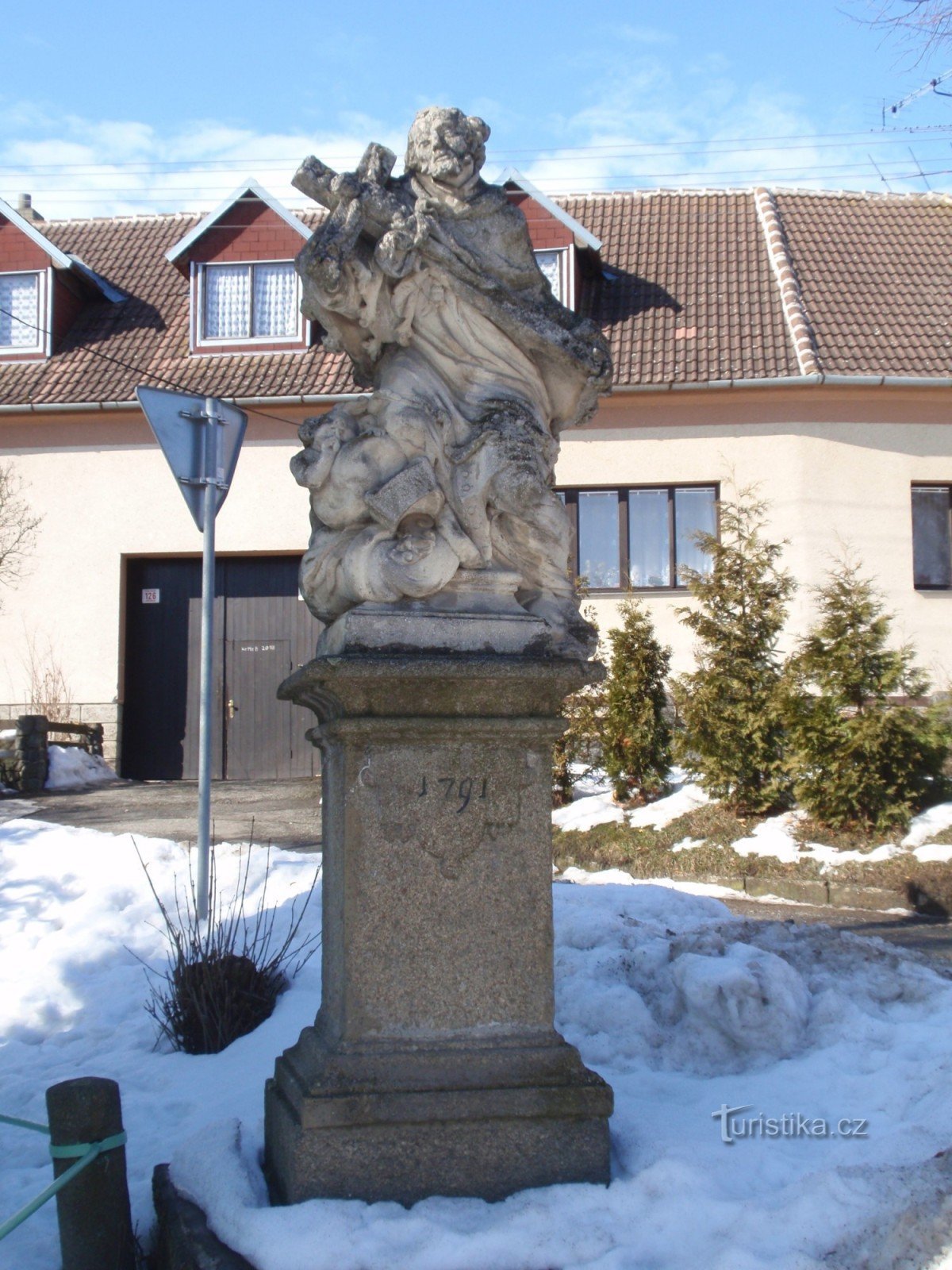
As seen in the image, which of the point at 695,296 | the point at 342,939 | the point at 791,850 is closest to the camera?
the point at 342,939

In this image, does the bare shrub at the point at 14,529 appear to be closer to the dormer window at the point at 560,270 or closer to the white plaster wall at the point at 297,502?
the white plaster wall at the point at 297,502

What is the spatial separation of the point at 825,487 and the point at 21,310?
1133 cm

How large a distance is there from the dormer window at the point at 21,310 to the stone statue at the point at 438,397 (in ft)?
47.0

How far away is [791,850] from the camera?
8969 millimetres

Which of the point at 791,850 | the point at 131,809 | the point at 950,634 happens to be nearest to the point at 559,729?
the point at 791,850

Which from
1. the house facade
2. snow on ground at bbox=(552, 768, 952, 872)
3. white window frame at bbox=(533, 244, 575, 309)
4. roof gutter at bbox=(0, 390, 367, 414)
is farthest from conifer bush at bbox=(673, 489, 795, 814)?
roof gutter at bbox=(0, 390, 367, 414)

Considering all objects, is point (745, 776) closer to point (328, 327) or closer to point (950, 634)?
point (950, 634)

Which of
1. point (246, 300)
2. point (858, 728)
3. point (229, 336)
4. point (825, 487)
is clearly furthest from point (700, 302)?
point (858, 728)

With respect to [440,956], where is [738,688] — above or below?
above

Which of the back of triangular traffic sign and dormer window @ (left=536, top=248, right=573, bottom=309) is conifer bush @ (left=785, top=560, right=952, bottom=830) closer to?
the back of triangular traffic sign

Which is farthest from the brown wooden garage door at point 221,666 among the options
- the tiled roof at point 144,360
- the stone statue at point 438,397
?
the stone statue at point 438,397

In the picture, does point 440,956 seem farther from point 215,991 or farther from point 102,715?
point 102,715

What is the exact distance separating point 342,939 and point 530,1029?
570 mm

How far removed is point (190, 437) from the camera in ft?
19.4
